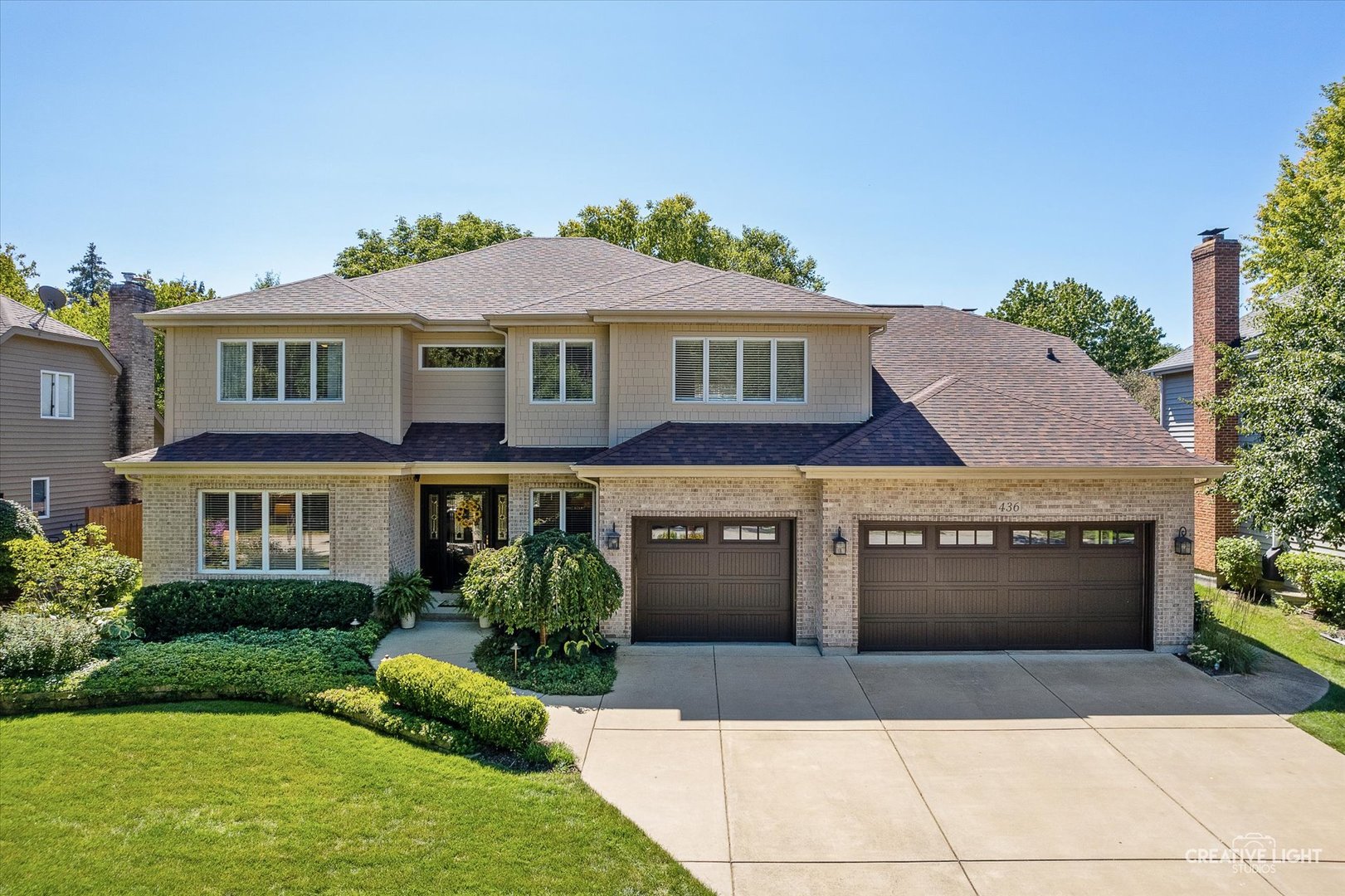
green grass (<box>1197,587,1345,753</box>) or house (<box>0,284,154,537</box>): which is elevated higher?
house (<box>0,284,154,537</box>)

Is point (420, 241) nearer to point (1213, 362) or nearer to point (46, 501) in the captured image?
point (46, 501)

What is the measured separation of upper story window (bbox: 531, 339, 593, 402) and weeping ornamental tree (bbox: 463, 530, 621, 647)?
3.47 metres

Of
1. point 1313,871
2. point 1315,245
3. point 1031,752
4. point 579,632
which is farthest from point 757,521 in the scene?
point 1315,245

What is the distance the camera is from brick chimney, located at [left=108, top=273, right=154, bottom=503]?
67.0 feet

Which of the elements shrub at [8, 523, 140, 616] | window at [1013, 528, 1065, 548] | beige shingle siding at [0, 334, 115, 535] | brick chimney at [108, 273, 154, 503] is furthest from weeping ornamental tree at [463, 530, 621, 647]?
brick chimney at [108, 273, 154, 503]

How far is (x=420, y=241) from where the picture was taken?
115 feet

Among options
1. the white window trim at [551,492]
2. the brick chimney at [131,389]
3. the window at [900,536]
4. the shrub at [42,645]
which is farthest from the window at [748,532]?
the brick chimney at [131,389]

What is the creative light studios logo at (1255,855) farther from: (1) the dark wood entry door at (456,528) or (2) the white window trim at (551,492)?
(1) the dark wood entry door at (456,528)

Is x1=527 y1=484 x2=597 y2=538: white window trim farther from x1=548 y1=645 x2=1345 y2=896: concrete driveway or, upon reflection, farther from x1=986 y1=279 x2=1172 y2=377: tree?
x1=986 y1=279 x2=1172 y2=377: tree

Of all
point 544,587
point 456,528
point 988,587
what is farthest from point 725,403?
point 456,528

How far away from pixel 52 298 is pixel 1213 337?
32.9 meters

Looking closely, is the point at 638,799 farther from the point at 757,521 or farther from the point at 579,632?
the point at 757,521

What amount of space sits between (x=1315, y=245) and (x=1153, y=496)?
52.3 ft

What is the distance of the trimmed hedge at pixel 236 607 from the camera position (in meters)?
12.0
